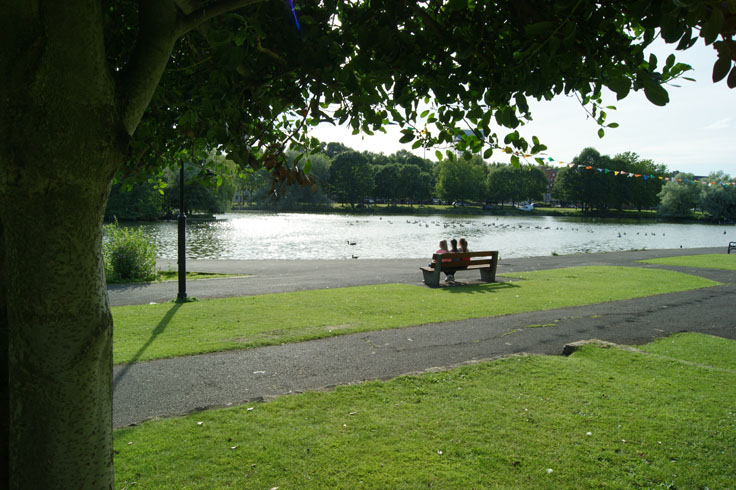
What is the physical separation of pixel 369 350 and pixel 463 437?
327cm

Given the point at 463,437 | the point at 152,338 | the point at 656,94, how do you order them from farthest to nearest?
the point at 152,338 → the point at 463,437 → the point at 656,94

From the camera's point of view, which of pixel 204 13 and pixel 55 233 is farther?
pixel 204 13

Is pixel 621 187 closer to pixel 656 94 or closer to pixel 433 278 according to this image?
pixel 433 278

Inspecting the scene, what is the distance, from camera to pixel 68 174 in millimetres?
2434

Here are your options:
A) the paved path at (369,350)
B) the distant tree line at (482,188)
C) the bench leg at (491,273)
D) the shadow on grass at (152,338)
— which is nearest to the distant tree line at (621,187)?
the distant tree line at (482,188)

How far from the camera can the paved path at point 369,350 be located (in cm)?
606

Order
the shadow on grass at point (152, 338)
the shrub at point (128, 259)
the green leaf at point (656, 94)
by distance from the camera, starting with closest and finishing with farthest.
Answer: the green leaf at point (656, 94), the shadow on grass at point (152, 338), the shrub at point (128, 259)

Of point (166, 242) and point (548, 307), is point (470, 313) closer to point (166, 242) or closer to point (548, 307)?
point (548, 307)

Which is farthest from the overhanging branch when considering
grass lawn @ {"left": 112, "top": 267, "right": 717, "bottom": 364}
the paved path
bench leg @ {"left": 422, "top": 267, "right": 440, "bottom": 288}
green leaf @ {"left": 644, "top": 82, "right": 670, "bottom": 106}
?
bench leg @ {"left": 422, "top": 267, "right": 440, "bottom": 288}

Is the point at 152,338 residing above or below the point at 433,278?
below

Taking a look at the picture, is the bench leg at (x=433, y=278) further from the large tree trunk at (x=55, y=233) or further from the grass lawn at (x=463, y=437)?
the large tree trunk at (x=55, y=233)

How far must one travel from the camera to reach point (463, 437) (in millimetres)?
4816

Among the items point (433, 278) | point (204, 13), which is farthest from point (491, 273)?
point (204, 13)

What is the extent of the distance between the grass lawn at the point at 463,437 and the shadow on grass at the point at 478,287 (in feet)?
26.3
